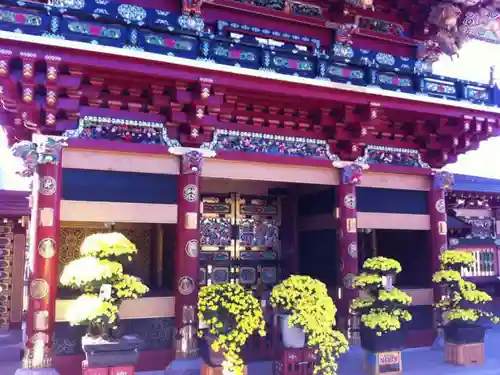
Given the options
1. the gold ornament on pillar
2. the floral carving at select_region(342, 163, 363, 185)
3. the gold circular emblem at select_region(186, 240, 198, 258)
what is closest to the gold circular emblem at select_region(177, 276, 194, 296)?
the gold ornament on pillar

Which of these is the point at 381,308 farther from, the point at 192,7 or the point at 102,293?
the point at 192,7

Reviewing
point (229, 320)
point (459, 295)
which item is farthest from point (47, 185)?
point (459, 295)

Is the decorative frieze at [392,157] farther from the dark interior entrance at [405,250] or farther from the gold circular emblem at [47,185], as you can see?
the gold circular emblem at [47,185]


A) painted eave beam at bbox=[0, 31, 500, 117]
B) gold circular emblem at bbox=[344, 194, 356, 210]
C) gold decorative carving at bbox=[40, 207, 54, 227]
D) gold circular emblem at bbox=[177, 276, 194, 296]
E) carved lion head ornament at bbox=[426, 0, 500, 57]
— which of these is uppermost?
carved lion head ornament at bbox=[426, 0, 500, 57]

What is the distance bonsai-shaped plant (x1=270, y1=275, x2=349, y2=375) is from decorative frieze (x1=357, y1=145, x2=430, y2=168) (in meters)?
3.62

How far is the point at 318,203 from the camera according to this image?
11438 mm

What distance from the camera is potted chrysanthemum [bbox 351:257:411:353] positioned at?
858cm

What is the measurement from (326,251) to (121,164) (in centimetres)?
511

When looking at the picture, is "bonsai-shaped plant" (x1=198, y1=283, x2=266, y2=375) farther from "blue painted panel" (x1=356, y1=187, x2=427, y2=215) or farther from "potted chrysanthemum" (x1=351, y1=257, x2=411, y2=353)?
"blue painted panel" (x1=356, y1=187, x2=427, y2=215)

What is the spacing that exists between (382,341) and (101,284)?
4.96 meters

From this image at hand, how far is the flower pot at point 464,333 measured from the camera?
9.56 m

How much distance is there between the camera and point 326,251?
11117 mm

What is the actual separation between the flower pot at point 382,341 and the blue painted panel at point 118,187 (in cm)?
428

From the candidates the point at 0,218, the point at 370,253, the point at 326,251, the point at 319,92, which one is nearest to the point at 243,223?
the point at 326,251
